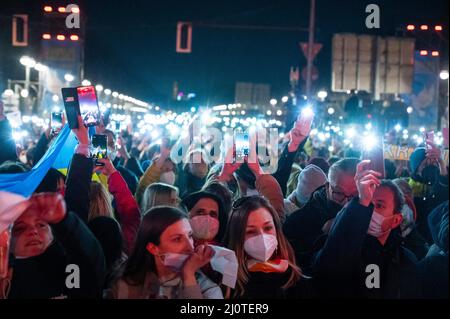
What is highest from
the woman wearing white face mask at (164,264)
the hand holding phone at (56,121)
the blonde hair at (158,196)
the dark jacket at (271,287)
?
the hand holding phone at (56,121)

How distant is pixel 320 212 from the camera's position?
5.76 metres

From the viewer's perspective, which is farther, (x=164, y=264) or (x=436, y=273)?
(x=436, y=273)

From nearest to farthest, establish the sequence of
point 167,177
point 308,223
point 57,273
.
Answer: point 57,273, point 308,223, point 167,177

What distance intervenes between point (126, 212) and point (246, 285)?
1.47 metres

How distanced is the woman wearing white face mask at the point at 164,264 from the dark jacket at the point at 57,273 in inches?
6.3

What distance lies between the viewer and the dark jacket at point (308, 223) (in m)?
5.66

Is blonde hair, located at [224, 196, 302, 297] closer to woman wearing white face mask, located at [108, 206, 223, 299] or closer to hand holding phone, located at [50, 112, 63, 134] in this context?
woman wearing white face mask, located at [108, 206, 223, 299]

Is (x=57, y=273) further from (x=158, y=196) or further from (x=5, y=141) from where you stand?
Answer: (x=5, y=141)

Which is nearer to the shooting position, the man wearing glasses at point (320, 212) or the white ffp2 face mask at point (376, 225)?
the white ffp2 face mask at point (376, 225)

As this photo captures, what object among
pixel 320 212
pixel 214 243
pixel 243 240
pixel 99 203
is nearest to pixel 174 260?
pixel 243 240

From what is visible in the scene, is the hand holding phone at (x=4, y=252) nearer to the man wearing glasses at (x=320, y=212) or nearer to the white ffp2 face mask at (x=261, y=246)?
the white ffp2 face mask at (x=261, y=246)

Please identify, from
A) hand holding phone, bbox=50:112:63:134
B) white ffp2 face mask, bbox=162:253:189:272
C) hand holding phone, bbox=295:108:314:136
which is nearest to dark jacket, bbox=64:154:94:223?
white ffp2 face mask, bbox=162:253:189:272

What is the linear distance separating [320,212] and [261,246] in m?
1.27

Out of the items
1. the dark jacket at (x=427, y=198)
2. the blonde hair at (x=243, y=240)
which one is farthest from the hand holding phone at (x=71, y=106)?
the dark jacket at (x=427, y=198)
